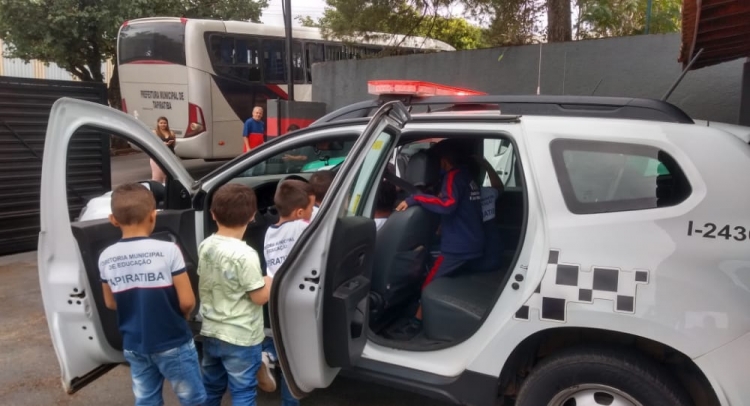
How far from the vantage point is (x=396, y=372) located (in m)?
2.77

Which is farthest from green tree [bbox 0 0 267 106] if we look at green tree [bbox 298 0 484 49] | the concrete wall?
the concrete wall

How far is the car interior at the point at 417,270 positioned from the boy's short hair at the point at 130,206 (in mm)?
911

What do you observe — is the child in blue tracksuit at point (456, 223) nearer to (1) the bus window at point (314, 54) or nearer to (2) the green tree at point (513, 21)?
(2) the green tree at point (513, 21)

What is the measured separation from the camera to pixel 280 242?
2734 millimetres

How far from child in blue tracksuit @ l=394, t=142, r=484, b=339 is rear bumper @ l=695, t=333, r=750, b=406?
1393 mm

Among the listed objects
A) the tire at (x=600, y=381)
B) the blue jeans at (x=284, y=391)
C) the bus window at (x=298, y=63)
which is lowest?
the blue jeans at (x=284, y=391)

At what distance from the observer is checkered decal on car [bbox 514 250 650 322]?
7.37 feet

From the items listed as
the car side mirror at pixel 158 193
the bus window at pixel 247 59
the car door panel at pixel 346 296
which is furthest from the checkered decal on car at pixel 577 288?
the bus window at pixel 247 59

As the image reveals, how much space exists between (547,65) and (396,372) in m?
6.20

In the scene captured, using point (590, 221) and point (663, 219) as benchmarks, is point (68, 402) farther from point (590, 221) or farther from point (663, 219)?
point (663, 219)

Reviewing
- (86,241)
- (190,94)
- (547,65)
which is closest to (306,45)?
(190,94)

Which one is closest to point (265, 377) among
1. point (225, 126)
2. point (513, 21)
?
point (513, 21)

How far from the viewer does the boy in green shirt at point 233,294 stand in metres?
2.46

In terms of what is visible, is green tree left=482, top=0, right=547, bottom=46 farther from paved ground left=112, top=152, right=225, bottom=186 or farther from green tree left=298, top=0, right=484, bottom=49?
paved ground left=112, top=152, right=225, bottom=186
